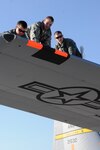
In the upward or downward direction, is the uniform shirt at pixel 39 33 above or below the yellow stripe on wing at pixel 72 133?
below

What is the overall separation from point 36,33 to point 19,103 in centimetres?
370

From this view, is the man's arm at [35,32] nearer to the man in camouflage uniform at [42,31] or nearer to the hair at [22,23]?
the man in camouflage uniform at [42,31]

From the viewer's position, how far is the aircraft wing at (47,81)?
9.03 meters

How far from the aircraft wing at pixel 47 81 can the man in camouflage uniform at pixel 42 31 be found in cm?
101

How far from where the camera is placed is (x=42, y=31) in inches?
410

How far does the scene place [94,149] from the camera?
20.3 m


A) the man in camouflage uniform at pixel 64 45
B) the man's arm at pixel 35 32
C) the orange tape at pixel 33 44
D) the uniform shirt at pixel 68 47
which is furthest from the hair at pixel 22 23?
the uniform shirt at pixel 68 47

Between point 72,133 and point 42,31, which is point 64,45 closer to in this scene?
point 42,31

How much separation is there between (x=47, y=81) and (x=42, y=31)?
146cm

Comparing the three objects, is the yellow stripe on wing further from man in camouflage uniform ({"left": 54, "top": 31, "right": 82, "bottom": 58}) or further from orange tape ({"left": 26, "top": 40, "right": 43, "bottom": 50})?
orange tape ({"left": 26, "top": 40, "right": 43, "bottom": 50})

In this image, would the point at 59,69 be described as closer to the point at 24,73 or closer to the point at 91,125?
the point at 24,73

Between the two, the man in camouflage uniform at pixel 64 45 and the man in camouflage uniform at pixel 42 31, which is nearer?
the man in camouflage uniform at pixel 42 31

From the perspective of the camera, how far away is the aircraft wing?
9.03 metres

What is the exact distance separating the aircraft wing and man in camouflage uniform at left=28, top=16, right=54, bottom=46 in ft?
3.31
